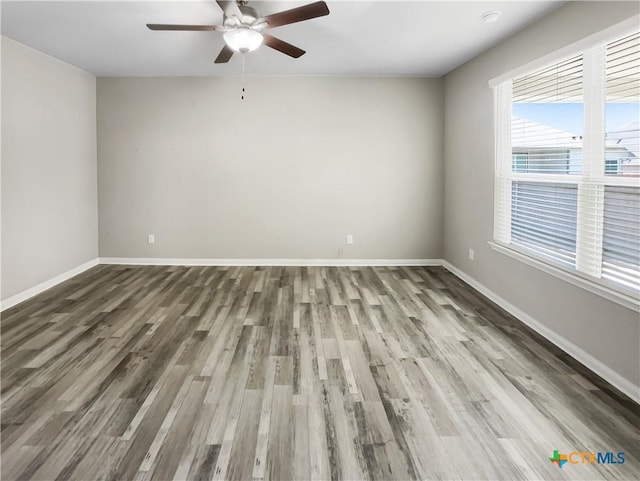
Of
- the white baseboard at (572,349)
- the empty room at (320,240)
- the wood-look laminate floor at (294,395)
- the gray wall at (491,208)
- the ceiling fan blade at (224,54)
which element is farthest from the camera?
the ceiling fan blade at (224,54)

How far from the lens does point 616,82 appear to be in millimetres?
2572

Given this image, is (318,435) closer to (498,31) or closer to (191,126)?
(498,31)

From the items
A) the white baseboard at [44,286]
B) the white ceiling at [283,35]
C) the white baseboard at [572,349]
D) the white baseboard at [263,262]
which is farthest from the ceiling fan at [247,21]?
the white baseboard at [263,262]

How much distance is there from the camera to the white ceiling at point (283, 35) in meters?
3.16

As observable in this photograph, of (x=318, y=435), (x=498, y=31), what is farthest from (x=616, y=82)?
(x=318, y=435)

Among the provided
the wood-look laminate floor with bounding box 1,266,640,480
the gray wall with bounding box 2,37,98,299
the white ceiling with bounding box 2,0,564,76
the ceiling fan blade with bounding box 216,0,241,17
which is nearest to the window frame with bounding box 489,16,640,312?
the white ceiling with bounding box 2,0,564,76

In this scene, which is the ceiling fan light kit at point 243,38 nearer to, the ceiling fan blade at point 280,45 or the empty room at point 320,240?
the empty room at point 320,240

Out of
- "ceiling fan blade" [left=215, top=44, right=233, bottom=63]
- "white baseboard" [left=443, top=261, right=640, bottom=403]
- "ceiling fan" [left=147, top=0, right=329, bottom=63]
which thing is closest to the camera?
"white baseboard" [left=443, top=261, right=640, bottom=403]

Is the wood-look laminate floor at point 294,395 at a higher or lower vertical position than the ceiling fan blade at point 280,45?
A: lower

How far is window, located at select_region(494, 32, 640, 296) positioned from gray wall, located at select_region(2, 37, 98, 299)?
15.9ft

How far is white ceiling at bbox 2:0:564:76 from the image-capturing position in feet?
10.4

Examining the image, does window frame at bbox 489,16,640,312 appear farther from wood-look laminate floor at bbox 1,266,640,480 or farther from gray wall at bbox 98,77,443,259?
gray wall at bbox 98,77,443,259

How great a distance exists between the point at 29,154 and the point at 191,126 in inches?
78.4

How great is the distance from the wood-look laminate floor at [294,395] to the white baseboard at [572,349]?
0.24 ft
